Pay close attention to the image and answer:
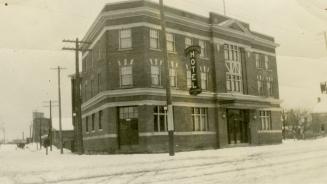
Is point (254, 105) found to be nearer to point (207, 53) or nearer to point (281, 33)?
point (207, 53)

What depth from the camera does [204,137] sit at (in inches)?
1244

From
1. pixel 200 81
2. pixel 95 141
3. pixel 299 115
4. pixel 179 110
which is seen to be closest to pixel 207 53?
pixel 200 81

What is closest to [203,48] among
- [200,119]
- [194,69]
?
[194,69]

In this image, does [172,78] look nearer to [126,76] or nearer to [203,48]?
[126,76]

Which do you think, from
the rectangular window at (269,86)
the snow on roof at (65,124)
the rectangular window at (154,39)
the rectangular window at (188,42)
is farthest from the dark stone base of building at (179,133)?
the snow on roof at (65,124)

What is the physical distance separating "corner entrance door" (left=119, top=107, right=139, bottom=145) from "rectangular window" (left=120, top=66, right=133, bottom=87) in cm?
173

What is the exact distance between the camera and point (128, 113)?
93.3ft

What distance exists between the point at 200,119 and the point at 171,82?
394cm

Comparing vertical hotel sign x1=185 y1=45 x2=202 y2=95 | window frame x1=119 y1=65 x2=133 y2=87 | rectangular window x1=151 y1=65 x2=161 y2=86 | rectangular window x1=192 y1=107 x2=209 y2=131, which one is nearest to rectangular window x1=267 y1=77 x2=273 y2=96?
rectangular window x1=192 y1=107 x2=209 y2=131

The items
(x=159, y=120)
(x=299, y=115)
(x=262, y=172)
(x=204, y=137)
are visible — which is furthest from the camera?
(x=299, y=115)

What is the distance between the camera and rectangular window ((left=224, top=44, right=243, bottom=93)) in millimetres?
34281

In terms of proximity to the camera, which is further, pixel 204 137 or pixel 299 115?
pixel 299 115

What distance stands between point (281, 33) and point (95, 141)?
68.4 feet

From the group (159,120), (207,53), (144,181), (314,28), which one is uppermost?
(207,53)
